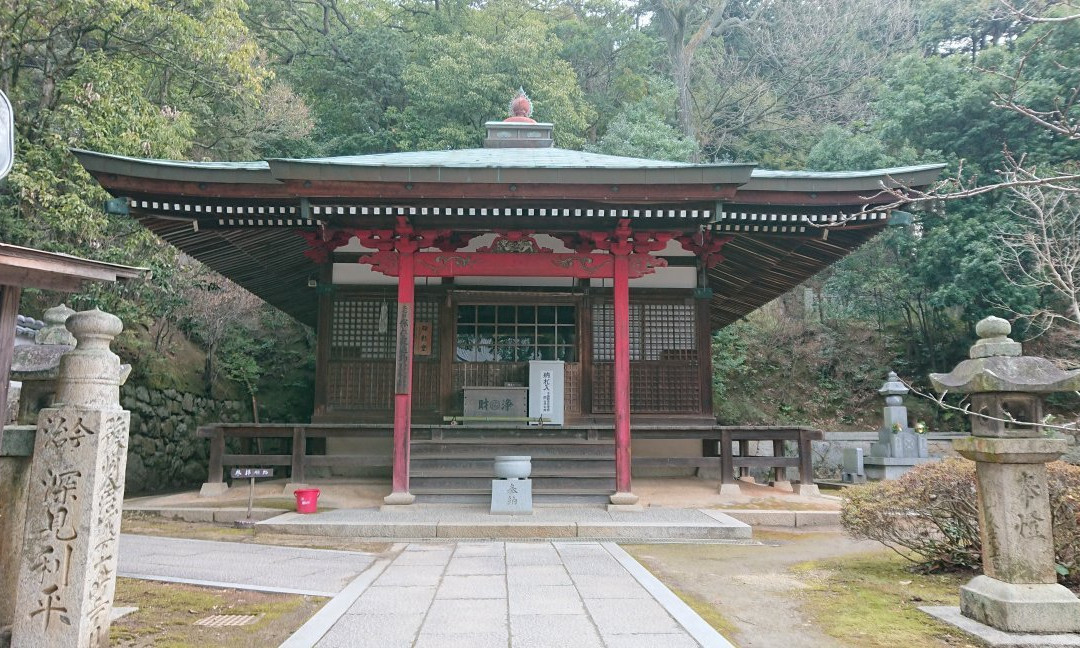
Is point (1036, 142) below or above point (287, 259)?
above

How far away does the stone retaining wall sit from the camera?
11734 mm

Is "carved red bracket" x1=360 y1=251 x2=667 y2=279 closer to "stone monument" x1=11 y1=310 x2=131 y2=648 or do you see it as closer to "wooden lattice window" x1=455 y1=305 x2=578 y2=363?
"wooden lattice window" x1=455 y1=305 x2=578 y2=363

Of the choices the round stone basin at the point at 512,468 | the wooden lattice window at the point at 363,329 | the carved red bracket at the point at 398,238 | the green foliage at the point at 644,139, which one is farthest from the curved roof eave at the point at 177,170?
the green foliage at the point at 644,139

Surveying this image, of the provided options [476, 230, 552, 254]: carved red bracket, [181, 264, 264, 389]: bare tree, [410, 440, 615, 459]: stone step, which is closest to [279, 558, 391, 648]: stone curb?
[410, 440, 615, 459]: stone step

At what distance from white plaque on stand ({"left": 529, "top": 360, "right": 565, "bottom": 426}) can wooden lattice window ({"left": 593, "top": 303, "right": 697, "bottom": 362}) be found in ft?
2.39

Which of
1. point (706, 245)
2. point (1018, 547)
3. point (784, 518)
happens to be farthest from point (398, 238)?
point (1018, 547)

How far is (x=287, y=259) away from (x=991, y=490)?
951 centimetres

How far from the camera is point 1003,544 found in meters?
3.91

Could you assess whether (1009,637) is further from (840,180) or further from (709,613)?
(840,180)

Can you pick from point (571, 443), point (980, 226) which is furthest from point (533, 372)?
point (980, 226)

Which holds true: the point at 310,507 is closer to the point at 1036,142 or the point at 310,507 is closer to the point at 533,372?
the point at 533,372

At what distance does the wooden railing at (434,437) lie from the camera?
28.0 feet

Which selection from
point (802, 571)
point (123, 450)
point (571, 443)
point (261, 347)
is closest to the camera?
point (123, 450)

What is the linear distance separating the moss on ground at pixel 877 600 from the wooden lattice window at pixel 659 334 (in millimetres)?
4705
